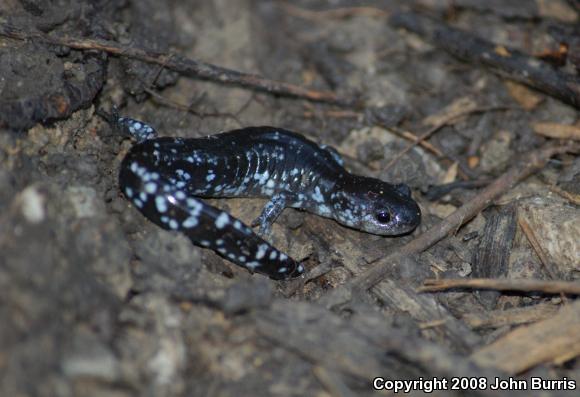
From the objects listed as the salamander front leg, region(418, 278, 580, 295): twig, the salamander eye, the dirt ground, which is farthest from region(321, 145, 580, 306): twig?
the salamander front leg

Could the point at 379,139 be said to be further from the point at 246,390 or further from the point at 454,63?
the point at 246,390

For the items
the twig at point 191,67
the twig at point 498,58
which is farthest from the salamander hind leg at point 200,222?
the twig at point 498,58

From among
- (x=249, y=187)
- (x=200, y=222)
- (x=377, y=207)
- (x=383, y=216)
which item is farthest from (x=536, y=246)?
(x=200, y=222)

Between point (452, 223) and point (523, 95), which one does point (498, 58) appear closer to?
point (523, 95)

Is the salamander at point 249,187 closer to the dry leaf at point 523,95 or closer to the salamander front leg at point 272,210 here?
the salamander front leg at point 272,210

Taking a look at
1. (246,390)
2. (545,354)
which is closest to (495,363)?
(545,354)
